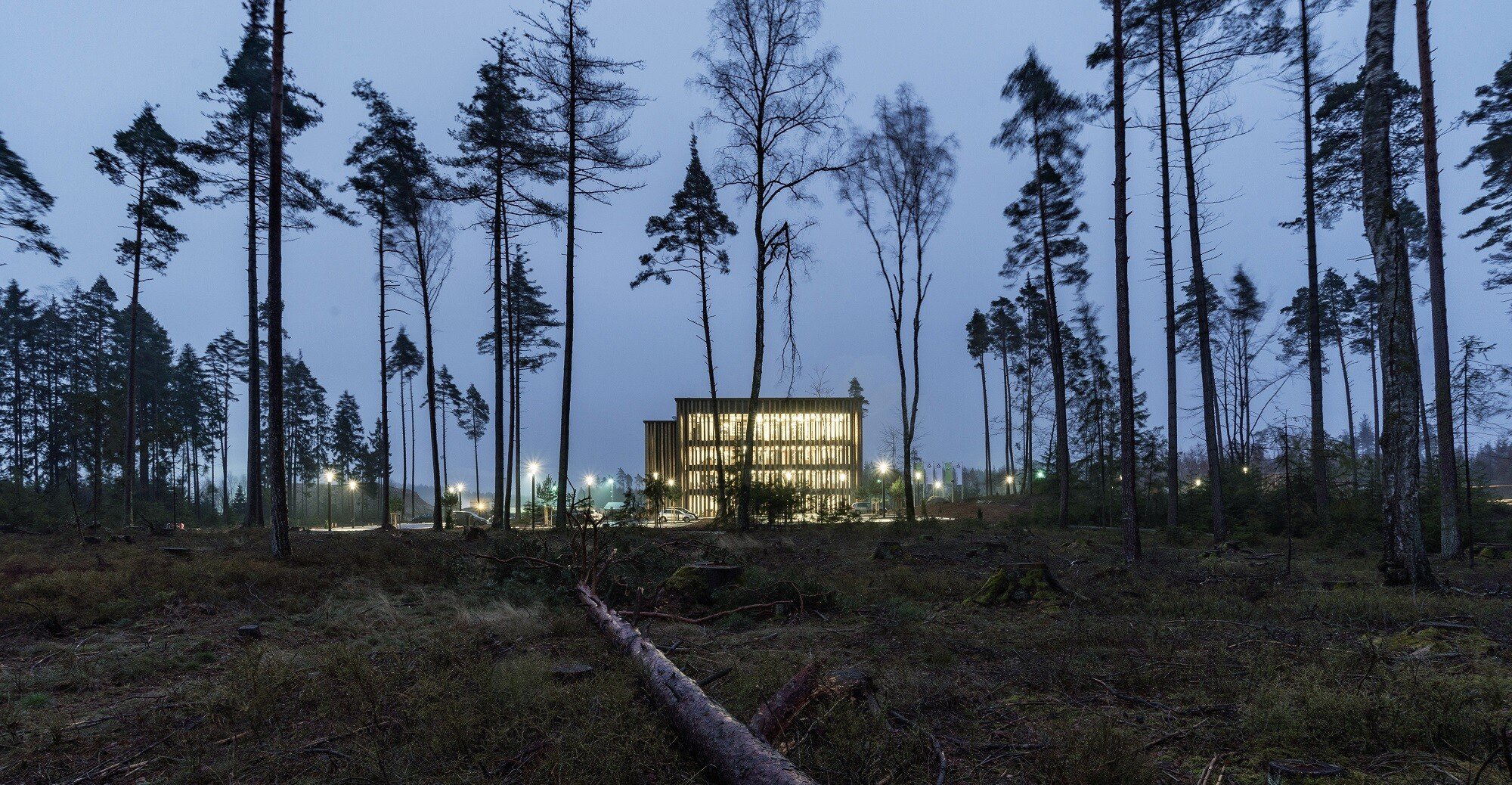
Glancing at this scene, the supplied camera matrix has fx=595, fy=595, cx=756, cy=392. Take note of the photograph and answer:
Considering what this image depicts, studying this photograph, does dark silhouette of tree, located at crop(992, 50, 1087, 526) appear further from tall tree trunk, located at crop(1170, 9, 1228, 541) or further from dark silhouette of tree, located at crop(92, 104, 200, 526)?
dark silhouette of tree, located at crop(92, 104, 200, 526)

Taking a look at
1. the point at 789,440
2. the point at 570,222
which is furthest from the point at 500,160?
the point at 789,440

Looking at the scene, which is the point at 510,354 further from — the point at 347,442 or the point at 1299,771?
the point at 347,442

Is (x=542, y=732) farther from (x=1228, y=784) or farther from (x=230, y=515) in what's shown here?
(x=230, y=515)

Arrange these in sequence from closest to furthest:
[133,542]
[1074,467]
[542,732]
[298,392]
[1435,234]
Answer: [542,732] → [1435,234] → [133,542] → [1074,467] → [298,392]

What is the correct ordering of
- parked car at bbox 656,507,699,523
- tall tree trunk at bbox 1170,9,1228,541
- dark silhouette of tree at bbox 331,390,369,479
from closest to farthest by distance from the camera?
tall tree trunk at bbox 1170,9,1228,541, parked car at bbox 656,507,699,523, dark silhouette of tree at bbox 331,390,369,479

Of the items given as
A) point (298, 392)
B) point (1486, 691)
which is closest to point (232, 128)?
point (1486, 691)

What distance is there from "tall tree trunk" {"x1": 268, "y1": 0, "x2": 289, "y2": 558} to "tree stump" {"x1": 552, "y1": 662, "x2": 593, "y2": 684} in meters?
9.40

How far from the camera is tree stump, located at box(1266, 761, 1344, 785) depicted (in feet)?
9.80

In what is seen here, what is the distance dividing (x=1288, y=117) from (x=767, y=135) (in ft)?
50.8

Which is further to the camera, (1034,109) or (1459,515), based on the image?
(1034,109)

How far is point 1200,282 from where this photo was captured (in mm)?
16672

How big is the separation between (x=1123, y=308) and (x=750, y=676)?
11006 millimetres

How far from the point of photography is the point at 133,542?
14.2 m

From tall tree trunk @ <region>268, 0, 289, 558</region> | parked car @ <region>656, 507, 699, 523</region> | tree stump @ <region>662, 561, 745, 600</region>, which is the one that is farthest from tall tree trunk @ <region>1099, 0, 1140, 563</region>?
parked car @ <region>656, 507, 699, 523</region>
